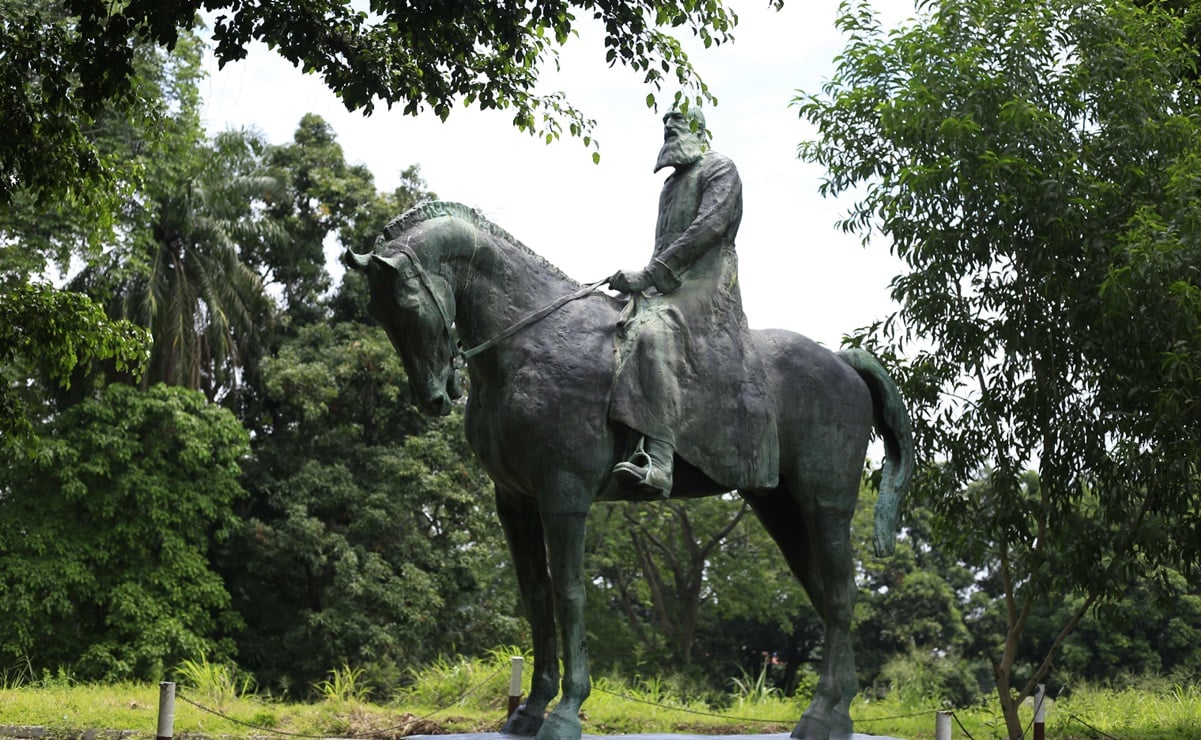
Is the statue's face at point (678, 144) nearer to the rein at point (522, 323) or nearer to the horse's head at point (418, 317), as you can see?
the rein at point (522, 323)

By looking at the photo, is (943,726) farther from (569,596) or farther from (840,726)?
(569,596)

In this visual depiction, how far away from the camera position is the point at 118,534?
62.8 ft

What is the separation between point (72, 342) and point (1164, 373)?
7511 millimetres

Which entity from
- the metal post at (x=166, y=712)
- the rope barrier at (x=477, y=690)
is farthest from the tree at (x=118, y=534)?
the metal post at (x=166, y=712)

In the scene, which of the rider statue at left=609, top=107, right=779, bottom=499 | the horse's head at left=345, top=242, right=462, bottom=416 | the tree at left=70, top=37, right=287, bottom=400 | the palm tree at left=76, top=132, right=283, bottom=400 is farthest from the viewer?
the palm tree at left=76, top=132, right=283, bottom=400

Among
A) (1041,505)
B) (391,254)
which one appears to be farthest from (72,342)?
(1041,505)

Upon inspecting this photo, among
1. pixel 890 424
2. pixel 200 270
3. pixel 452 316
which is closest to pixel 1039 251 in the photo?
pixel 890 424

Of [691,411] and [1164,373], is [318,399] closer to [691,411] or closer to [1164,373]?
[1164,373]

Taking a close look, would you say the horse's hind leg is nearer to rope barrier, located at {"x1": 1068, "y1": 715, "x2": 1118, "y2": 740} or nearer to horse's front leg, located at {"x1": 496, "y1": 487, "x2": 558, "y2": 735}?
horse's front leg, located at {"x1": 496, "y1": 487, "x2": 558, "y2": 735}

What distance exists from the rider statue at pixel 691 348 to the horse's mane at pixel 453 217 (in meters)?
0.38

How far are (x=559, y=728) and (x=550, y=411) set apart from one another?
3.79ft

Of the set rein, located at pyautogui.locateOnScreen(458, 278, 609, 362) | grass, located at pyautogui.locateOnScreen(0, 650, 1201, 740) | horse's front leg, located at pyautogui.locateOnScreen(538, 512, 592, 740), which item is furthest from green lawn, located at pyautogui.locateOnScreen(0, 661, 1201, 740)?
rein, located at pyautogui.locateOnScreen(458, 278, 609, 362)

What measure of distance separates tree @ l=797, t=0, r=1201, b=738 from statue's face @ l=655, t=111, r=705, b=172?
401cm

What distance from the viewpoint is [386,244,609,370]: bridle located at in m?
4.77
